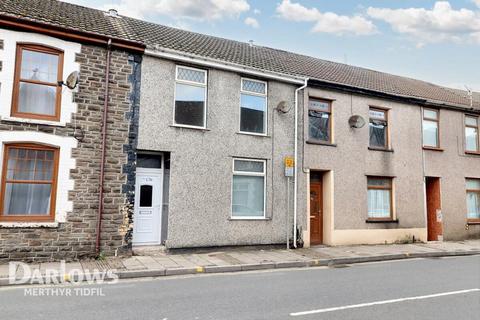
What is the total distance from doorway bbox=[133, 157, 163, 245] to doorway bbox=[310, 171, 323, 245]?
18.1 ft

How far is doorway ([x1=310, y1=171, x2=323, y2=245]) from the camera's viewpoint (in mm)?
13359

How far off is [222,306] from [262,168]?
679cm

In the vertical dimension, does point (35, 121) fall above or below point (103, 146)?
above

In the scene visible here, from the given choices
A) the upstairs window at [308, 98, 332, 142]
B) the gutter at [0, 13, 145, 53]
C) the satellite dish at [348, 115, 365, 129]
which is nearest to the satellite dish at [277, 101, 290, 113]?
the upstairs window at [308, 98, 332, 142]

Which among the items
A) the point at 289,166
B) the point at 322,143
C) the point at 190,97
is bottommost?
the point at 289,166

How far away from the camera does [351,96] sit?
556 inches

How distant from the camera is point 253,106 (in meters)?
12.4

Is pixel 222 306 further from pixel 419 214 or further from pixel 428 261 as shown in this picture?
pixel 419 214

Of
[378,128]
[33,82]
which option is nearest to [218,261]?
[33,82]

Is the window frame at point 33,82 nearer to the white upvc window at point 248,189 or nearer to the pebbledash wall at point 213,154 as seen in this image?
the pebbledash wall at point 213,154

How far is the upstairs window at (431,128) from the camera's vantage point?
1577cm

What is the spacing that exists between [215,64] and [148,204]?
4769mm

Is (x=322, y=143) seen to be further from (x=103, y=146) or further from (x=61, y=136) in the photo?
(x=61, y=136)

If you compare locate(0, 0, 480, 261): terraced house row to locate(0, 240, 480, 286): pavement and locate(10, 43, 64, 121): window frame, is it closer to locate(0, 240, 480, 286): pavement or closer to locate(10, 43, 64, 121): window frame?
locate(10, 43, 64, 121): window frame
